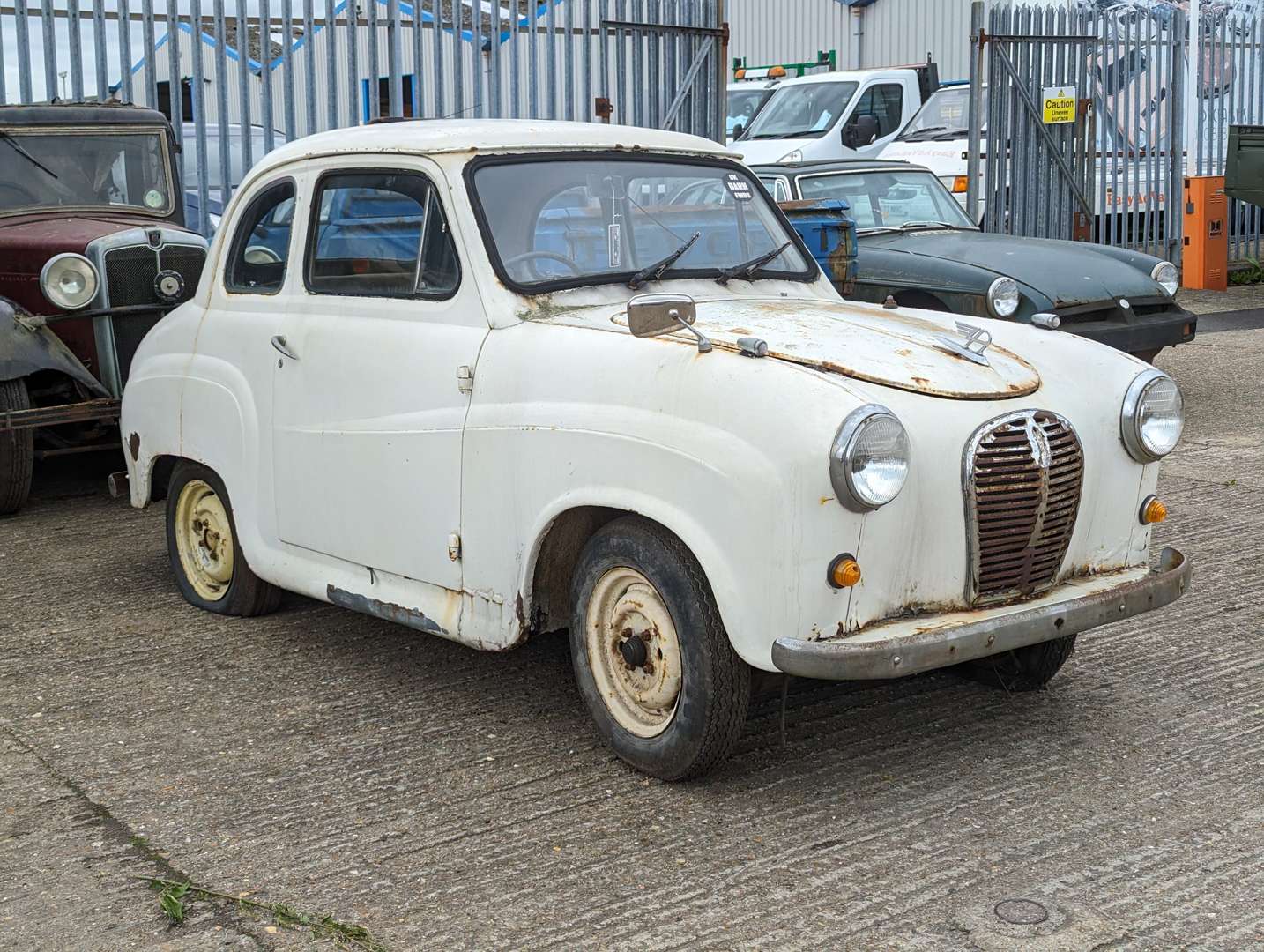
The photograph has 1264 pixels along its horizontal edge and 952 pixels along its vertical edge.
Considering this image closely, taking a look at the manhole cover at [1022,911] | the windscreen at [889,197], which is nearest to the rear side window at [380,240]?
the manhole cover at [1022,911]

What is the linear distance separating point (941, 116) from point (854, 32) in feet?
21.2

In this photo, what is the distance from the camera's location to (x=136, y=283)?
26.6 feet

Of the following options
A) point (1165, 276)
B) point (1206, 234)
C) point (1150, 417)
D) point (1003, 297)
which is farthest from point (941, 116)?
point (1150, 417)

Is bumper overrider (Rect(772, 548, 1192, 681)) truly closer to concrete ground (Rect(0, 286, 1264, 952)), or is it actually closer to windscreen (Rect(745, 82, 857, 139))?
concrete ground (Rect(0, 286, 1264, 952))

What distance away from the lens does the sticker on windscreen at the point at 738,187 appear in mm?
5441

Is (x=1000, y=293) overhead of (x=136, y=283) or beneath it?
Answer: beneath

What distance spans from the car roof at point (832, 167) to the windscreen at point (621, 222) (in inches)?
200

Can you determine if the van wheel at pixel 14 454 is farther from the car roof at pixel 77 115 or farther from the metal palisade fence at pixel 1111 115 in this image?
the metal palisade fence at pixel 1111 115

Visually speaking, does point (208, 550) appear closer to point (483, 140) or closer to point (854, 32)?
point (483, 140)

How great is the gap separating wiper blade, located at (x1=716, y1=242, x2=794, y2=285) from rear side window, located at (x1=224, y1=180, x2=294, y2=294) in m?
1.54

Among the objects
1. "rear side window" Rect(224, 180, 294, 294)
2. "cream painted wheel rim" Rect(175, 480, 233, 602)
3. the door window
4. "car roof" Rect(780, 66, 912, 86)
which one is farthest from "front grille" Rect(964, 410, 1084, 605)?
"car roof" Rect(780, 66, 912, 86)

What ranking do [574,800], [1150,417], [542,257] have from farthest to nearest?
1. [542,257]
2. [1150,417]
3. [574,800]

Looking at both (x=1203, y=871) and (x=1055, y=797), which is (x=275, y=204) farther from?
(x=1203, y=871)

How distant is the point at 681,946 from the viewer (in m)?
3.35
